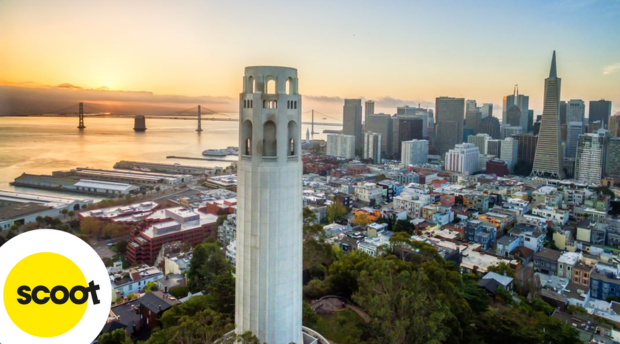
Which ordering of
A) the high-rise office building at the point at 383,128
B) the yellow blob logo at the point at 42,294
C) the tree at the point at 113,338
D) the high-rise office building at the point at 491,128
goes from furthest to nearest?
the high-rise office building at the point at 491,128 → the high-rise office building at the point at 383,128 → the tree at the point at 113,338 → the yellow blob logo at the point at 42,294

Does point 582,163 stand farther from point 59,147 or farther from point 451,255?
point 59,147

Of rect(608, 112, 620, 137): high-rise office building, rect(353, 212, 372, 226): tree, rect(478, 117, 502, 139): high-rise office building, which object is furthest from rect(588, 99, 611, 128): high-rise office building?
rect(353, 212, 372, 226): tree

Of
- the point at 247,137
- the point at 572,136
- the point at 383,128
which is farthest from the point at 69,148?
the point at 572,136

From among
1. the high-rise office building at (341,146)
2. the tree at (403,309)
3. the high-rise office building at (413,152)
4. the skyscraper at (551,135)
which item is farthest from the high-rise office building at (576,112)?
the tree at (403,309)

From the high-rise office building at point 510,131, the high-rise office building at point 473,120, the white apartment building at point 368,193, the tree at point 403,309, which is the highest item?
the high-rise office building at point 473,120

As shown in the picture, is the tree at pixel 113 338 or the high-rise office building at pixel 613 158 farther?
the high-rise office building at pixel 613 158

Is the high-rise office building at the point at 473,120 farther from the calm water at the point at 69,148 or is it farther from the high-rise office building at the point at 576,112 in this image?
the calm water at the point at 69,148
